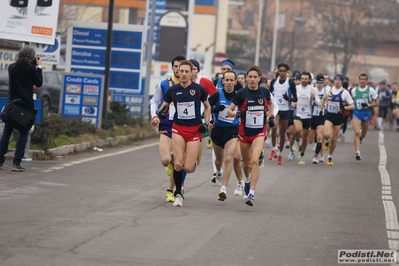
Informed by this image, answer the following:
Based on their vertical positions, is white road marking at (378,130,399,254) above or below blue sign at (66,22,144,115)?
below

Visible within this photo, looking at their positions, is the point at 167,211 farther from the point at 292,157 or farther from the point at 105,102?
the point at 105,102

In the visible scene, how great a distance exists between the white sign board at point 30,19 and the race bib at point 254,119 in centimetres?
660

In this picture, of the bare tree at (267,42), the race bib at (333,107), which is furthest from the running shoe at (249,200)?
the bare tree at (267,42)

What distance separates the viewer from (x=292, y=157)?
2159cm

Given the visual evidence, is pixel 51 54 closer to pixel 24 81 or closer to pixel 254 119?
pixel 24 81

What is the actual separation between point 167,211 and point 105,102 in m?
13.3

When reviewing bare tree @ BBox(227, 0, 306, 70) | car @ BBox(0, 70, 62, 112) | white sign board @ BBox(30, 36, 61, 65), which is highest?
bare tree @ BBox(227, 0, 306, 70)

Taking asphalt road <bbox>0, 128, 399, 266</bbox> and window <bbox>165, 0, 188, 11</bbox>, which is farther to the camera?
window <bbox>165, 0, 188, 11</bbox>

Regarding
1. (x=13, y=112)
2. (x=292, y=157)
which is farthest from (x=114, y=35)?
(x=13, y=112)

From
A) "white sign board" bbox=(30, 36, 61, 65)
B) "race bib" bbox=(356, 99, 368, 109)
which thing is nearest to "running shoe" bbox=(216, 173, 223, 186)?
"white sign board" bbox=(30, 36, 61, 65)

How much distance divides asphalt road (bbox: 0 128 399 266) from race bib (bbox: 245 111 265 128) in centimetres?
109

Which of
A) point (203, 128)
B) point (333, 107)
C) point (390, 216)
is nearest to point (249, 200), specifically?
point (203, 128)

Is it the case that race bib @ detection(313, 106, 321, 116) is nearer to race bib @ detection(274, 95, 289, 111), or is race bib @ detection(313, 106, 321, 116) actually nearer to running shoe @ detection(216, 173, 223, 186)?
race bib @ detection(274, 95, 289, 111)

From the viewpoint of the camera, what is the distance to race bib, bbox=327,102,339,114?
69.1 feet
